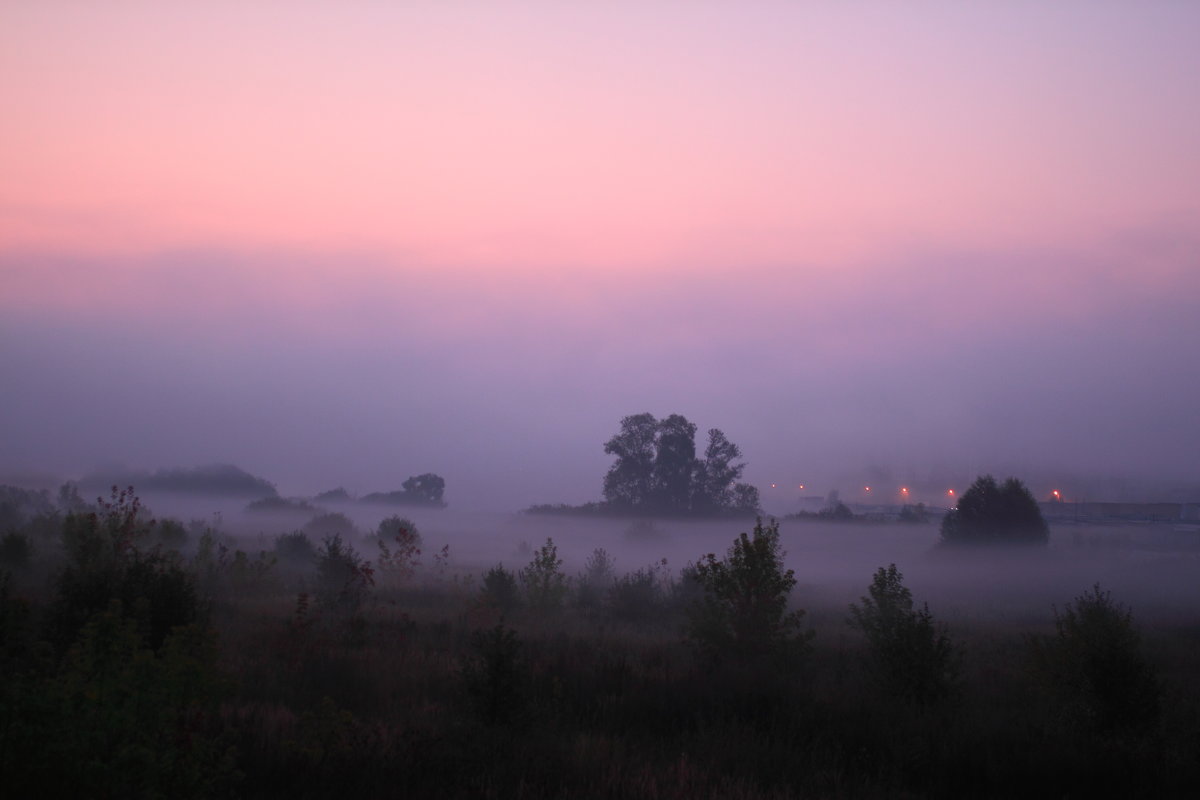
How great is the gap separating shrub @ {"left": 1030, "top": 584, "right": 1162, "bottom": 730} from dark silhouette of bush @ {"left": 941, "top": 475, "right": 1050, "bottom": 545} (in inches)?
1332

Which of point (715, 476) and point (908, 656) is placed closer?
point (908, 656)

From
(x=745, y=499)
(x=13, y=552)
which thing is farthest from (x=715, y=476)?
(x=13, y=552)

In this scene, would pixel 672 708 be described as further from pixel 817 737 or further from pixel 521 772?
pixel 521 772

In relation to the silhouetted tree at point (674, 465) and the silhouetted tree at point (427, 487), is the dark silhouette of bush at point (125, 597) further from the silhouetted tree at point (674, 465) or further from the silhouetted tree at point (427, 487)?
the silhouetted tree at point (427, 487)

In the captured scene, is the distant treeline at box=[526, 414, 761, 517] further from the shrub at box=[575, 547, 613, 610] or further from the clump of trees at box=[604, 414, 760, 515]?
the shrub at box=[575, 547, 613, 610]

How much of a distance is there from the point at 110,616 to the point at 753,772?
5759 mm

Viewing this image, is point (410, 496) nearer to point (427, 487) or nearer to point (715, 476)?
point (427, 487)

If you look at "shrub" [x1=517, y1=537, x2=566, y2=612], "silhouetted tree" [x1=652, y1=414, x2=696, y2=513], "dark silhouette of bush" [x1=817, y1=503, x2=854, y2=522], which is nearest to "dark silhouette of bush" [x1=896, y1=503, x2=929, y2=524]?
"dark silhouette of bush" [x1=817, y1=503, x2=854, y2=522]

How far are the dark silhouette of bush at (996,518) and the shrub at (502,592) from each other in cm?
3122

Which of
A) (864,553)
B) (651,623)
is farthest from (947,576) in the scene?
(651,623)

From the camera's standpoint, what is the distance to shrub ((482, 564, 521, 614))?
711 inches

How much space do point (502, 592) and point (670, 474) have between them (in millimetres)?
47523

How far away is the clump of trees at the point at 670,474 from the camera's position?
64938mm

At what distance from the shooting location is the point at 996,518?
133ft
